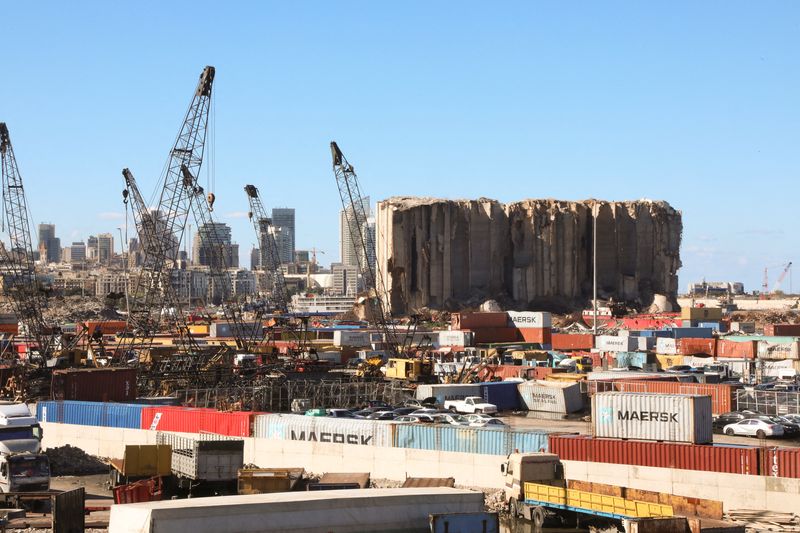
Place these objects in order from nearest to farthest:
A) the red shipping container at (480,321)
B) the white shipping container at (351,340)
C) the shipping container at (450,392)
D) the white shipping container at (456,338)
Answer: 1. the shipping container at (450,392)
2. the white shipping container at (456,338)
3. the white shipping container at (351,340)
4. the red shipping container at (480,321)

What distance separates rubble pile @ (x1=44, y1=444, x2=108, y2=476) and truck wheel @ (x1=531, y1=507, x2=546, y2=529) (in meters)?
17.1

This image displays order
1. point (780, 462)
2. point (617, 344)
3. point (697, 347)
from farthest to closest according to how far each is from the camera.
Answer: point (617, 344)
point (697, 347)
point (780, 462)

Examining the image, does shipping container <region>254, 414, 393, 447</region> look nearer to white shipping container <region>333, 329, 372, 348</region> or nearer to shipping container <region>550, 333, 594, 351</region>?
shipping container <region>550, 333, 594, 351</region>

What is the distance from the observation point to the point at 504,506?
3050 cm

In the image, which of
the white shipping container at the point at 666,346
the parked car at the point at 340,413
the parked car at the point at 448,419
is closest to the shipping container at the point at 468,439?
the parked car at the point at 448,419

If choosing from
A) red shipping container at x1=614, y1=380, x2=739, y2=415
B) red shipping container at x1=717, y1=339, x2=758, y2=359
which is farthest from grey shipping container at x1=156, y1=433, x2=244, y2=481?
red shipping container at x1=717, y1=339, x2=758, y2=359

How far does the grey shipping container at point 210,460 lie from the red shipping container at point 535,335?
62851mm

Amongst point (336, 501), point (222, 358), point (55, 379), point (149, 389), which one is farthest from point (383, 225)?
point (336, 501)

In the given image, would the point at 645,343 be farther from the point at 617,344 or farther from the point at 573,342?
the point at 573,342

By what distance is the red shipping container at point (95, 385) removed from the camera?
47219mm

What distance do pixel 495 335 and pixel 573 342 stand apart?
24.9ft

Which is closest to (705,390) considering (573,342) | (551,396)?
(551,396)

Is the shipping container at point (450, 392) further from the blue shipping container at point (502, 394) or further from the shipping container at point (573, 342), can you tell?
the shipping container at point (573, 342)

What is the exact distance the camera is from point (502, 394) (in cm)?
5316
